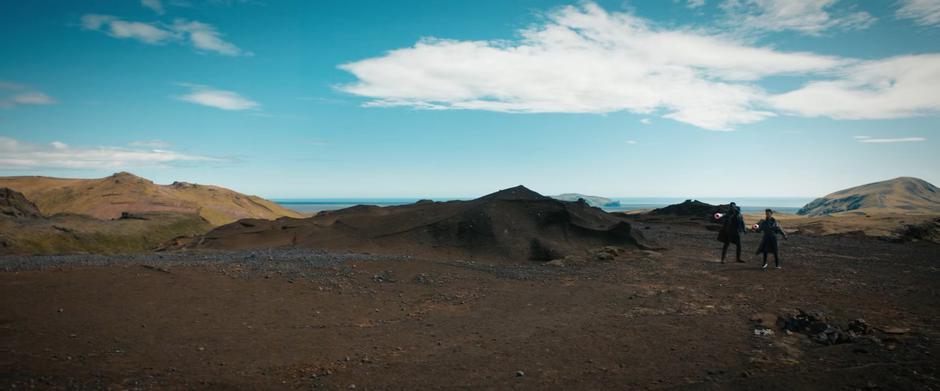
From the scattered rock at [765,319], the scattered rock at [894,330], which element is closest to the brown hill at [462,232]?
the scattered rock at [765,319]

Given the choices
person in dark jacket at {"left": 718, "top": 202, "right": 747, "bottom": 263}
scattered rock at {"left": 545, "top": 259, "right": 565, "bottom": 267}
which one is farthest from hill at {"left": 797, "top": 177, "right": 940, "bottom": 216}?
scattered rock at {"left": 545, "top": 259, "right": 565, "bottom": 267}

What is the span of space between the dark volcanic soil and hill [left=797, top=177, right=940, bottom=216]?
111 metres

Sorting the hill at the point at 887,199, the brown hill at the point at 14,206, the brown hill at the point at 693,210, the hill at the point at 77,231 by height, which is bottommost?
the hill at the point at 77,231

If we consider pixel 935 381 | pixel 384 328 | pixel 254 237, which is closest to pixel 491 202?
pixel 254 237

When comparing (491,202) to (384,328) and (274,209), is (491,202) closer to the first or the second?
(384,328)

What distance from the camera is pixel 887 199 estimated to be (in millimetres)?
108688

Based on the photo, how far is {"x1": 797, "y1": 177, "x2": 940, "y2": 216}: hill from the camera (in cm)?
10412

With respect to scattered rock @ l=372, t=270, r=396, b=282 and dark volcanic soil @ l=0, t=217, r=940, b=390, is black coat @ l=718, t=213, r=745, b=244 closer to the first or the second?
dark volcanic soil @ l=0, t=217, r=940, b=390

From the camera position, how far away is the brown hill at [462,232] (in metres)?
20.9

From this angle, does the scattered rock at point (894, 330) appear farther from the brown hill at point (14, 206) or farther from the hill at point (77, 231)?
the brown hill at point (14, 206)

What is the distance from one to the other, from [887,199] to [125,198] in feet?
460

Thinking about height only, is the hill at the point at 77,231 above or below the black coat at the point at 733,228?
below

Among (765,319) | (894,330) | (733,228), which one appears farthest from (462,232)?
(894,330)

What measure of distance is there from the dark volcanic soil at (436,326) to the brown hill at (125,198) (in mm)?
33186
